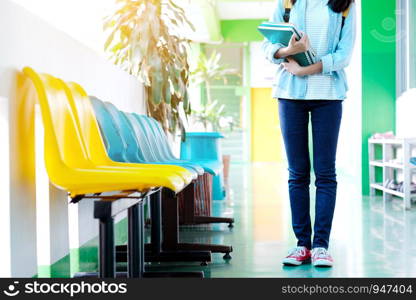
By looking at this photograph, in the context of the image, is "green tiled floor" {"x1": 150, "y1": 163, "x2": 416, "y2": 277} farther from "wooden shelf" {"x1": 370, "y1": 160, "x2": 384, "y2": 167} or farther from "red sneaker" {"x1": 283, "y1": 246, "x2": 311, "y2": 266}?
"wooden shelf" {"x1": 370, "y1": 160, "x2": 384, "y2": 167}

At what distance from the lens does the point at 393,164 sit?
4723 millimetres

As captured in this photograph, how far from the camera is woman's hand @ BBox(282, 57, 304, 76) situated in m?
2.28

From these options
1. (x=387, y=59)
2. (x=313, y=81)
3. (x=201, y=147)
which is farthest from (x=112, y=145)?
(x=387, y=59)

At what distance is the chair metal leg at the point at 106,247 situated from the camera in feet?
4.74

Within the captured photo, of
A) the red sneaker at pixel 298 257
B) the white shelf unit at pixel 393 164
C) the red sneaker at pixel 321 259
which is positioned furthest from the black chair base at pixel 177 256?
the white shelf unit at pixel 393 164

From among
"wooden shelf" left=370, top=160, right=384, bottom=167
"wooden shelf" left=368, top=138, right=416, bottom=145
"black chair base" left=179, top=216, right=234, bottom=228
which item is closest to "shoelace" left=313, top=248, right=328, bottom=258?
"black chair base" left=179, top=216, right=234, bottom=228

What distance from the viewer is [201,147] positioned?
464 cm

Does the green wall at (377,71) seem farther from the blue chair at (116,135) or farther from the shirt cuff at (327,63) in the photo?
the blue chair at (116,135)

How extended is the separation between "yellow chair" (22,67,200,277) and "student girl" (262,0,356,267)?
0.70 m

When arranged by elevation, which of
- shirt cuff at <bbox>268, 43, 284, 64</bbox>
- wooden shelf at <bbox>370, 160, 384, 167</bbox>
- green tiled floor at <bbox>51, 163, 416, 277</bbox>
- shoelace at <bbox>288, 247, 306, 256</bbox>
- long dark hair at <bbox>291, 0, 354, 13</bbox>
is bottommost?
green tiled floor at <bbox>51, 163, 416, 277</bbox>

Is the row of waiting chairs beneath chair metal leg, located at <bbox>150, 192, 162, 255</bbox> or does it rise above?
above

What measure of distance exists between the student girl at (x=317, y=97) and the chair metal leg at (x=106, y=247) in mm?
1076

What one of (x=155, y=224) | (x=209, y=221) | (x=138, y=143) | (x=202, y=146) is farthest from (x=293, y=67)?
(x=202, y=146)

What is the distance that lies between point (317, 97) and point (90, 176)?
115cm
